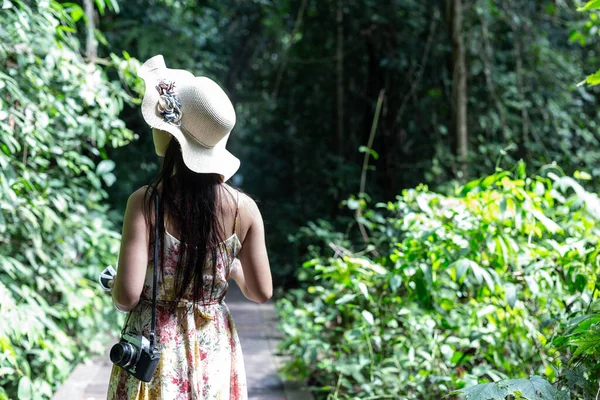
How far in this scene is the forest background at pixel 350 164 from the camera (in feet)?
10.9

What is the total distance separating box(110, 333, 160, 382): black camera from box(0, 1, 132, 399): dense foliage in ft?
3.57

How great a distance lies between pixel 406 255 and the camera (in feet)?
10.9

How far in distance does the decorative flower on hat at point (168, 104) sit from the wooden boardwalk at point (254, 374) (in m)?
2.46

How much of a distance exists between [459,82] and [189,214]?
200 inches

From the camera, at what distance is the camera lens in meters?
1.97

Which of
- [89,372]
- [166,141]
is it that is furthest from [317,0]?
[166,141]

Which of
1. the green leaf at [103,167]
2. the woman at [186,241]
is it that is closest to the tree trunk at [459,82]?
the green leaf at [103,167]

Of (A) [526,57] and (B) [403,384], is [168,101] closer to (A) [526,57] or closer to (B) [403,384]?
(B) [403,384]

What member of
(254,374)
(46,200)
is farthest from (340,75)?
(46,200)

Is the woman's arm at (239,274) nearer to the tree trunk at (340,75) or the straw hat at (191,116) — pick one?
the straw hat at (191,116)

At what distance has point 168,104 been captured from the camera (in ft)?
6.73

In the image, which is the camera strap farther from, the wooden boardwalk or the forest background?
the wooden boardwalk

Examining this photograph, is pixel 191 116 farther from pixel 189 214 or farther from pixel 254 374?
pixel 254 374

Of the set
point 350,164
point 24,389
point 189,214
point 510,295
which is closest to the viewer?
point 189,214
